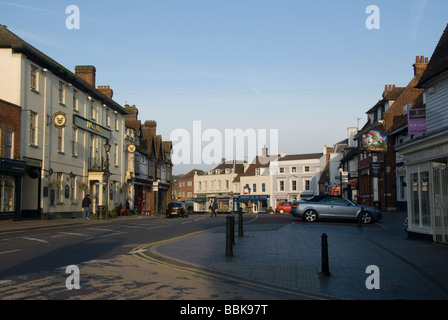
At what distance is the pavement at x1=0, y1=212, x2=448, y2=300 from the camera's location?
26.9ft

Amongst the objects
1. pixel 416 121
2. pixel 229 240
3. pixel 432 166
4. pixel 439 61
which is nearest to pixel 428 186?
pixel 432 166

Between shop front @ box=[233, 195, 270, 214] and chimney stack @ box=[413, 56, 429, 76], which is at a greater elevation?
chimney stack @ box=[413, 56, 429, 76]

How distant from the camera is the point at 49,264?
10.0 metres

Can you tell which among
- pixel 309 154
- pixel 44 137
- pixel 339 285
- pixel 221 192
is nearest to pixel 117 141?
pixel 44 137

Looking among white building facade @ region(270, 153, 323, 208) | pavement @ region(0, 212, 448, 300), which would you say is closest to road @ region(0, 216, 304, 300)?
pavement @ region(0, 212, 448, 300)

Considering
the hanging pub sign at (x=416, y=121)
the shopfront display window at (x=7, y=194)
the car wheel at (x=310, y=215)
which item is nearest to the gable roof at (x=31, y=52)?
the shopfront display window at (x=7, y=194)

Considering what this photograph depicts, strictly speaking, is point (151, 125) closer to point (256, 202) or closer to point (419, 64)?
point (256, 202)

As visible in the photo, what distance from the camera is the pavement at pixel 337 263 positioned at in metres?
8.20

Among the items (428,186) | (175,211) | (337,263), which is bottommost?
(337,263)

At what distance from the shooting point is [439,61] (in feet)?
56.5

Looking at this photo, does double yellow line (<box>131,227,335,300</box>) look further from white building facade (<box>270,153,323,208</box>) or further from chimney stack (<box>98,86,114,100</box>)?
white building facade (<box>270,153,323,208</box>)

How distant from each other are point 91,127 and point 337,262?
97.4 feet

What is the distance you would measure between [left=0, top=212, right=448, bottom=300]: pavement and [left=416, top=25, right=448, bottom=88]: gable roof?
20.4 ft
